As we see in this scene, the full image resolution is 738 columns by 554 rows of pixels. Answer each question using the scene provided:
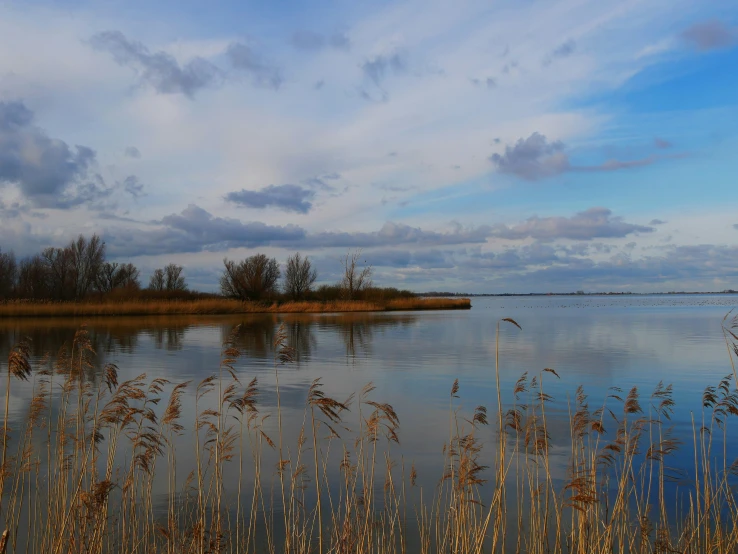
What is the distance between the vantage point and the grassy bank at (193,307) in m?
29.2

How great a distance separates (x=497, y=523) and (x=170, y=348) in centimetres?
1371

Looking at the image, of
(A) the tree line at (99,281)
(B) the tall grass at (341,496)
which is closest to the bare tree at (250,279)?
(A) the tree line at (99,281)

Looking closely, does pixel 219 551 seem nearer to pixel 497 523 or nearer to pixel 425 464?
pixel 497 523

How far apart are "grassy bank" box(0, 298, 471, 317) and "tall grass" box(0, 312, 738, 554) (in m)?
26.2

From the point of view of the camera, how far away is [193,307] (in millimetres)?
34062

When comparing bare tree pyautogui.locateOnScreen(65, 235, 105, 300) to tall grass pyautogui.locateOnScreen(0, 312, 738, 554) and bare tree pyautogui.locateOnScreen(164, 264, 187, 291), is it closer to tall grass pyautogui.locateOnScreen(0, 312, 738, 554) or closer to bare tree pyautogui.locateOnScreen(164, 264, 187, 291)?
bare tree pyautogui.locateOnScreen(164, 264, 187, 291)

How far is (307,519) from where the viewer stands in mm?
4203

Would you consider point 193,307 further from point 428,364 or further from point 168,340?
point 428,364

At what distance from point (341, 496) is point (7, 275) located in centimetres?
5343

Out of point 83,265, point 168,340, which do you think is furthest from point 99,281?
point 168,340

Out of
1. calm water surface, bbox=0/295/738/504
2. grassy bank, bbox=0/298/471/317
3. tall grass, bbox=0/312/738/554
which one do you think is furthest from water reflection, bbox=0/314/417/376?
tall grass, bbox=0/312/738/554

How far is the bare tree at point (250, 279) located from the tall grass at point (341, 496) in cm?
3731

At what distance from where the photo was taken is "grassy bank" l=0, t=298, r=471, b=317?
29203 millimetres

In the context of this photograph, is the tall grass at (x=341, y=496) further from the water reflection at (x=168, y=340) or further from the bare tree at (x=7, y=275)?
the bare tree at (x=7, y=275)
